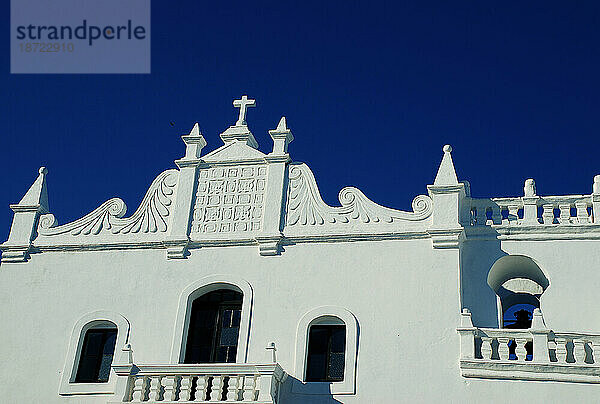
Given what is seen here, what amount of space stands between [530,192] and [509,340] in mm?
3742

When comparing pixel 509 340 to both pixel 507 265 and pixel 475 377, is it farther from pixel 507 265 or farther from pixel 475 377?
pixel 507 265

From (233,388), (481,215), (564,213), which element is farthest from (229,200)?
(564,213)

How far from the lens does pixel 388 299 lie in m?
19.2

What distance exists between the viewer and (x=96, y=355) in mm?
20344

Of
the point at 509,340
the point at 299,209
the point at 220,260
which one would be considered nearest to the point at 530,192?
the point at 509,340

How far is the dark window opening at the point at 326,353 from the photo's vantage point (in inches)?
739

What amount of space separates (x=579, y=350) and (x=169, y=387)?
25.9ft

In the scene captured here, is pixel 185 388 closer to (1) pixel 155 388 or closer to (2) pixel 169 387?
(2) pixel 169 387

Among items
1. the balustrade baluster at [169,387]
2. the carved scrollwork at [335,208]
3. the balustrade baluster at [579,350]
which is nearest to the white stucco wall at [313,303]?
the balustrade baluster at [579,350]

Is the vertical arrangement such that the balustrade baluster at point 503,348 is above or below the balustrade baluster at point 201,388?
above

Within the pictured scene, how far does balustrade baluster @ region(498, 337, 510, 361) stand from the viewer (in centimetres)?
1778

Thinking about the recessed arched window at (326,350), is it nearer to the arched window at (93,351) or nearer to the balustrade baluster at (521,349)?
the balustrade baluster at (521,349)

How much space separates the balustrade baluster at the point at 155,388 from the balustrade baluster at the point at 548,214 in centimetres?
871

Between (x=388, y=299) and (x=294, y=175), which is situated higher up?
(x=294, y=175)
